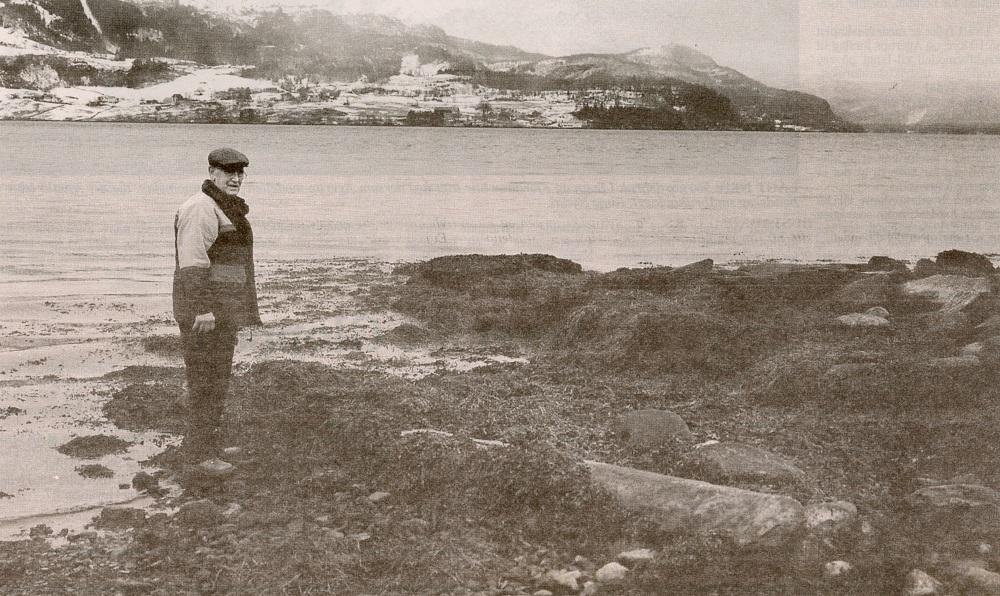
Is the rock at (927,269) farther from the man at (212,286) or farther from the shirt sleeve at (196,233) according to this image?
the shirt sleeve at (196,233)

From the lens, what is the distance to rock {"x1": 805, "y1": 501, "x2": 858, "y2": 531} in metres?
5.62

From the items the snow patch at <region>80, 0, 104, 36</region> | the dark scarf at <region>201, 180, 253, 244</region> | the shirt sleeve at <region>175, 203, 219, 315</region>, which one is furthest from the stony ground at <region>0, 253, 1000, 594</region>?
the snow patch at <region>80, 0, 104, 36</region>

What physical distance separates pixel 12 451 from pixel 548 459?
4.25 meters

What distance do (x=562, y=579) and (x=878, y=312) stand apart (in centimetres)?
→ 792

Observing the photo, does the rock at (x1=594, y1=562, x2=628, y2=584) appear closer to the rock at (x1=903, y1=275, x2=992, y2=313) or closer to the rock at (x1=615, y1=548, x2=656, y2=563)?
the rock at (x1=615, y1=548, x2=656, y2=563)

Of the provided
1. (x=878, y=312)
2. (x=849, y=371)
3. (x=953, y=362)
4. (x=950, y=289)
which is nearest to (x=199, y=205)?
(x=849, y=371)

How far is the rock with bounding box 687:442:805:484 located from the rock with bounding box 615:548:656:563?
101 centimetres

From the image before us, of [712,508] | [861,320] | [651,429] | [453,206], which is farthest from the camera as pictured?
[453,206]

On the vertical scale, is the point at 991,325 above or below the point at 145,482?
above

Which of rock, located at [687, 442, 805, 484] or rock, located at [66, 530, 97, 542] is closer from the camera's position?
rock, located at [66, 530, 97, 542]

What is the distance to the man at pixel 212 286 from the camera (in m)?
6.63

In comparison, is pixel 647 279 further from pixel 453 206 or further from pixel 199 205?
pixel 453 206

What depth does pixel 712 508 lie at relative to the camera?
18.4ft

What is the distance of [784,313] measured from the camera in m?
12.0
